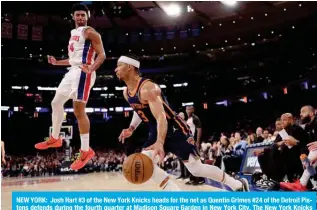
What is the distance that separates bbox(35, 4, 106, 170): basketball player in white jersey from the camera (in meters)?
3.76

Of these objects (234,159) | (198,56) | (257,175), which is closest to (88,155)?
(257,175)

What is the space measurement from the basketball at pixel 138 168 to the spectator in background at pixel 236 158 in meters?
3.66

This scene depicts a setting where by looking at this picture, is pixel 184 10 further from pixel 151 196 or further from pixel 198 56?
pixel 151 196

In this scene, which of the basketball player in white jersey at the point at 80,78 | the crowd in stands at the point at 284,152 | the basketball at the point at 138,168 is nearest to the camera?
the basketball at the point at 138,168

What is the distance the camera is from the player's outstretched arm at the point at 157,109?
330 centimetres

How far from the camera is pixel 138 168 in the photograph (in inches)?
139

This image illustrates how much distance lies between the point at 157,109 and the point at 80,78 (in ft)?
2.87

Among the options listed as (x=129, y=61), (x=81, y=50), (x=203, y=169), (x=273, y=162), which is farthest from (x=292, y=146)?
(x=81, y=50)

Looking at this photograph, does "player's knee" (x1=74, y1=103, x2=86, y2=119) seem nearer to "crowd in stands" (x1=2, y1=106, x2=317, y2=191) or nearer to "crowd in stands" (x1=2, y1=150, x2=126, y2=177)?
"crowd in stands" (x1=2, y1=106, x2=317, y2=191)

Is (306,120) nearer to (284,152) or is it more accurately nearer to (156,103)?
(284,152)

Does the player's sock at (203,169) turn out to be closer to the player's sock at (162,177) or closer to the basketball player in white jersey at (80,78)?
the player's sock at (162,177)
